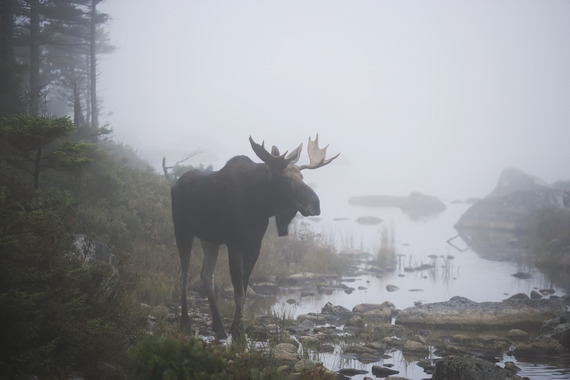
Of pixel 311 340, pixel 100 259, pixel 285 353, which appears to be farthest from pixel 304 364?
pixel 100 259

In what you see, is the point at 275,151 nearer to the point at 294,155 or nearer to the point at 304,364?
the point at 294,155

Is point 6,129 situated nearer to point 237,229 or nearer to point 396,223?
point 237,229

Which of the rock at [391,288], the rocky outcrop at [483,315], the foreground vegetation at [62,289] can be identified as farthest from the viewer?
the rock at [391,288]

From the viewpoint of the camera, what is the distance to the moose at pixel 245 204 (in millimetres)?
6500

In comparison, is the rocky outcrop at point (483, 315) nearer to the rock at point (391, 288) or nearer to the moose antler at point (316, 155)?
→ the rock at point (391, 288)

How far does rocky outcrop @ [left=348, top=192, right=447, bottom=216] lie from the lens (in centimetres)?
4697

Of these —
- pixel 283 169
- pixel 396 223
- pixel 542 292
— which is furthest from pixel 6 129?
pixel 396 223

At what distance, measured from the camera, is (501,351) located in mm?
6828

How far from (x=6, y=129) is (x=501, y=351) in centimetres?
774

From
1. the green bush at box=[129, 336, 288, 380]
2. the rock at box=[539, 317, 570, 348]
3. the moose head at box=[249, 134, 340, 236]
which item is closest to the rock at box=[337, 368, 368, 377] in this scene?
the moose head at box=[249, 134, 340, 236]

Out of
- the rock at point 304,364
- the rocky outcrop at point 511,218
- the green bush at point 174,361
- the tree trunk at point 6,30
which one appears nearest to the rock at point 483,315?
the rock at point 304,364

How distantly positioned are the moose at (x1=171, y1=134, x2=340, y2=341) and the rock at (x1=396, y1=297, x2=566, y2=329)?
378 cm

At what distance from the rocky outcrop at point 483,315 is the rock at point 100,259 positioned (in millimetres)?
5578

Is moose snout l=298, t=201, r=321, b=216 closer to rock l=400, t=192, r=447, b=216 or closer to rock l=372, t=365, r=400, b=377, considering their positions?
rock l=372, t=365, r=400, b=377
